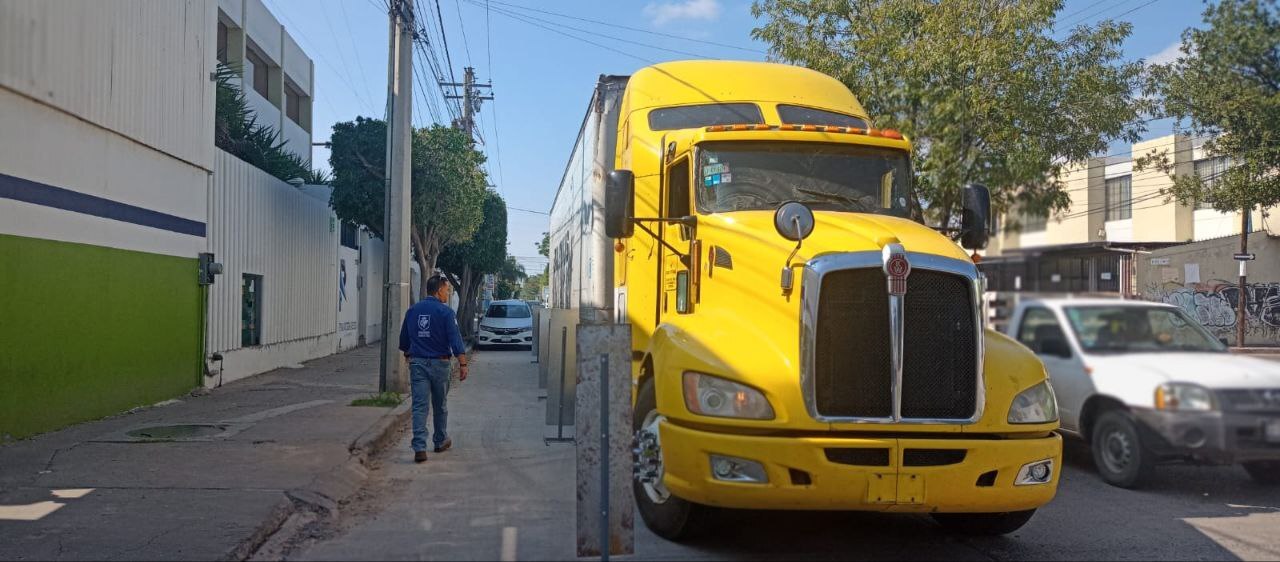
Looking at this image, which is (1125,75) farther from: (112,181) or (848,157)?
(112,181)

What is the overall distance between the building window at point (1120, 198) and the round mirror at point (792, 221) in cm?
178

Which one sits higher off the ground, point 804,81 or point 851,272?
point 804,81

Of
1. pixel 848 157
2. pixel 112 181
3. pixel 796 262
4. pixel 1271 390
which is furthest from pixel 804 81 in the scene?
pixel 112 181

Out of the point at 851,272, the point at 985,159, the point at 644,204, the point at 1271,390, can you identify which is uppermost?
the point at 985,159

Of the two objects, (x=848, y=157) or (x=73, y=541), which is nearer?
(x=73, y=541)

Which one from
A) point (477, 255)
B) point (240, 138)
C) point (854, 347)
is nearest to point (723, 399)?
point (854, 347)

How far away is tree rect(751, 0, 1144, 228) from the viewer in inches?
387

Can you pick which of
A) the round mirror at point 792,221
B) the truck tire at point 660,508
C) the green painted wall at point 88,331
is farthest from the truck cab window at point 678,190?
the green painted wall at point 88,331

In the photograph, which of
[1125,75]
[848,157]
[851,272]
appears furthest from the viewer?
[1125,75]

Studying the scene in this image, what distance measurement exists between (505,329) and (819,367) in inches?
870

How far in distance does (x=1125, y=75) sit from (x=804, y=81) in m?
Answer: 4.36

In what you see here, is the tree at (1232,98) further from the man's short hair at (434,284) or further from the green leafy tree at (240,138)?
the green leafy tree at (240,138)

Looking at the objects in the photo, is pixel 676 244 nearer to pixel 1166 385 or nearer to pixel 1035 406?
pixel 1035 406

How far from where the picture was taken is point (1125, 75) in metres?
10.3
